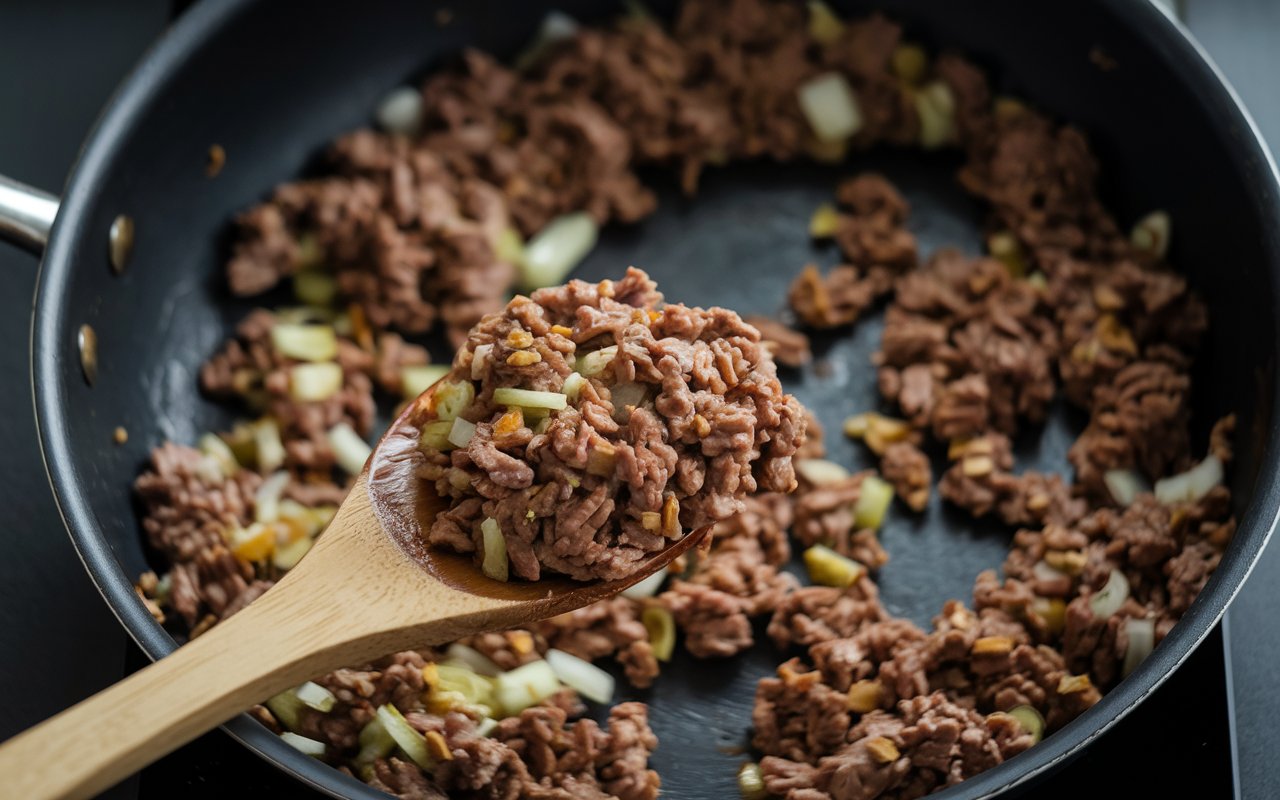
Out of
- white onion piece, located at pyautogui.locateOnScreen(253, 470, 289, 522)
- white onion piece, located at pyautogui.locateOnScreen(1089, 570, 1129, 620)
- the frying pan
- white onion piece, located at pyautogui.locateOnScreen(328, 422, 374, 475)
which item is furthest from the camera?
white onion piece, located at pyautogui.locateOnScreen(328, 422, 374, 475)

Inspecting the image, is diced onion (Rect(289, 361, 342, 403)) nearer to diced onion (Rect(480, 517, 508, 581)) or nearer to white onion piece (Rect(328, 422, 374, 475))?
white onion piece (Rect(328, 422, 374, 475))

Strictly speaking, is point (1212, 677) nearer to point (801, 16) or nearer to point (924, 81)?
point (924, 81)

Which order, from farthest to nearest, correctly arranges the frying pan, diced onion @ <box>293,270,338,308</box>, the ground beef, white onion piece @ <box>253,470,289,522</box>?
diced onion @ <box>293,270,338,308</box> < white onion piece @ <box>253,470,289,522</box> < the frying pan < the ground beef

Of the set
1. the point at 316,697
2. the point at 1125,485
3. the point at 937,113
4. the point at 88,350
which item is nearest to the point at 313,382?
the point at 88,350

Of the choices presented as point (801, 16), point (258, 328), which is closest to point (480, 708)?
point (258, 328)

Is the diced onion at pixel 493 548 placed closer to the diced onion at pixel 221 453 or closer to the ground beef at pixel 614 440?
the ground beef at pixel 614 440

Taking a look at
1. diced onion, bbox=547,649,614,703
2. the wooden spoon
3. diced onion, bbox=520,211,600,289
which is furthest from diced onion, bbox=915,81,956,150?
diced onion, bbox=547,649,614,703
